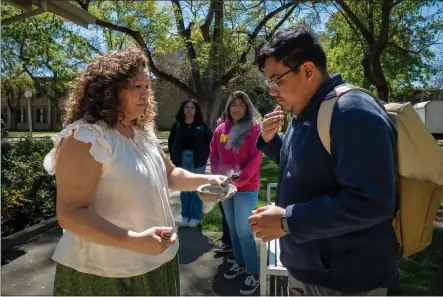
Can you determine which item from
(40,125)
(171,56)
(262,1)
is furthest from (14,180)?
(40,125)

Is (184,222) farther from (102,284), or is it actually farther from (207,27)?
(207,27)

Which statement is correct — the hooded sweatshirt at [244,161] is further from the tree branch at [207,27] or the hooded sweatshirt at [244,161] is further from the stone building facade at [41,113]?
the stone building facade at [41,113]

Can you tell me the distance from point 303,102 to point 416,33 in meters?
9.86

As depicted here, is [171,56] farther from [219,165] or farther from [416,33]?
[219,165]

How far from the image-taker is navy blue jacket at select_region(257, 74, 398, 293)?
4.17ft

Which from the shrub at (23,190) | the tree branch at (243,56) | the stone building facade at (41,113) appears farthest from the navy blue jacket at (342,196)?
the stone building facade at (41,113)

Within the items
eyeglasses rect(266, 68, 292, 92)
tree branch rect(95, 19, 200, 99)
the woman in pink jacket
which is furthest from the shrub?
tree branch rect(95, 19, 200, 99)

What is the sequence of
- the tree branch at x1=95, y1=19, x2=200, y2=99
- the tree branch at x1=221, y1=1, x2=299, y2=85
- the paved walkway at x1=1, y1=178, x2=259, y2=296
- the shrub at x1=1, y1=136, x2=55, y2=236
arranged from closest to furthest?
the paved walkway at x1=1, y1=178, x2=259, y2=296 → the shrub at x1=1, y1=136, x2=55, y2=236 → the tree branch at x1=221, y1=1, x2=299, y2=85 → the tree branch at x1=95, y1=19, x2=200, y2=99

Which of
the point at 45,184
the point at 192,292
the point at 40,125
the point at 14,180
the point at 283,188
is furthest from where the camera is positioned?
the point at 40,125

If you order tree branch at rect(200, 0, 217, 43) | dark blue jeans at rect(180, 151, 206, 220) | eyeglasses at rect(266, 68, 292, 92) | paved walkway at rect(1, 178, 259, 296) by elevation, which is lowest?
paved walkway at rect(1, 178, 259, 296)

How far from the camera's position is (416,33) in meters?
9.85

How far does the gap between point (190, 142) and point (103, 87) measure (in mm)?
3965

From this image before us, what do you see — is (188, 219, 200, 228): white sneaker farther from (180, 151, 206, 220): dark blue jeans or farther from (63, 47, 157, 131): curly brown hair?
(63, 47, 157, 131): curly brown hair

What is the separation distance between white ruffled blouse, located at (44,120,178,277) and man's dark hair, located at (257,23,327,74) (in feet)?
2.47
